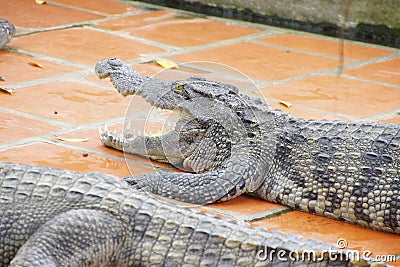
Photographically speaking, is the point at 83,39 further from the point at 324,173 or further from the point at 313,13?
the point at 324,173

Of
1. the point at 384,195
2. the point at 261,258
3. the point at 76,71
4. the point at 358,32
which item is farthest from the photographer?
the point at 358,32

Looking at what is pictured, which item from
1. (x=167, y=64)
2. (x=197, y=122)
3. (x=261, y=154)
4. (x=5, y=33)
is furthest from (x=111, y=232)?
(x=5, y=33)

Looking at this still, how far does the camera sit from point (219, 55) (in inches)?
270

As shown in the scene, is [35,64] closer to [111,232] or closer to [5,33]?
[5,33]

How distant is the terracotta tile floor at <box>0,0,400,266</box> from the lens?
460 cm

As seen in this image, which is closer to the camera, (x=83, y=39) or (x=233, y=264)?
(x=233, y=264)

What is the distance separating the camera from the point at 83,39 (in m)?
7.13

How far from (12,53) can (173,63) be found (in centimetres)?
132

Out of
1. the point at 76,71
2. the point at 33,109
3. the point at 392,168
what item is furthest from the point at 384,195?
the point at 76,71

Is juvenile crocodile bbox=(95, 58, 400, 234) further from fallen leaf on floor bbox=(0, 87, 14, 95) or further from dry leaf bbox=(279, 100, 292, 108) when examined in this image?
fallen leaf on floor bbox=(0, 87, 14, 95)

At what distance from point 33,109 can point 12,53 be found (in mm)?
1432

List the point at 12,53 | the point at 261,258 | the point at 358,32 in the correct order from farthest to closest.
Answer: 1. the point at 358,32
2. the point at 12,53
3. the point at 261,258

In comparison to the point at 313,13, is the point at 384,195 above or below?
below

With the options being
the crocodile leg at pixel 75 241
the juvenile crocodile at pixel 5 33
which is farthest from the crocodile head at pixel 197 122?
the juvenile crocodile at pixel 5 33
